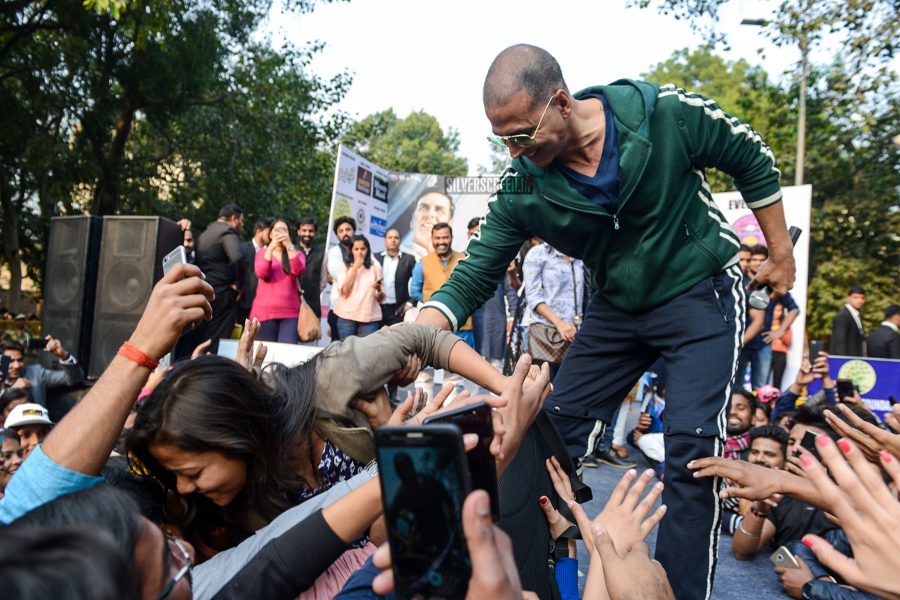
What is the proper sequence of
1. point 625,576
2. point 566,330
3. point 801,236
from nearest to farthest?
point 625,576, point 566,330, point 801,236

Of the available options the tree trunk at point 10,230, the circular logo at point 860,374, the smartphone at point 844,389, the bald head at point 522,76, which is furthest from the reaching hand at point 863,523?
the tree trunk at point 10,230

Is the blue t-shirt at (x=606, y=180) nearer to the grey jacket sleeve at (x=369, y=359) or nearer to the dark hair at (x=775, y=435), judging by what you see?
the grey jacket sleeve at (x=369, y=359)

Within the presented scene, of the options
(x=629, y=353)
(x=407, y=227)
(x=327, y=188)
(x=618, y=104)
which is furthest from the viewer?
(x=327, y=188)

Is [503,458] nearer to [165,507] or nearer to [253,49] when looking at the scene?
[165,507]

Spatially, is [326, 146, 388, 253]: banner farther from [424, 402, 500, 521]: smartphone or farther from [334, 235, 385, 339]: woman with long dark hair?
[424, 402, 500, 521]: smartphone

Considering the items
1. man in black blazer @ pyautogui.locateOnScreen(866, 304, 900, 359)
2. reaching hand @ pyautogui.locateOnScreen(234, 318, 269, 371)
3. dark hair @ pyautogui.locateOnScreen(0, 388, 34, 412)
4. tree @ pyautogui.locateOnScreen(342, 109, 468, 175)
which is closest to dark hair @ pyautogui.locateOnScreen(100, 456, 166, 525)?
reaching hand @ pyautogui.locateOnScreen(234, 318, 269, 371)

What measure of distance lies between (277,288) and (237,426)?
5.39 metres

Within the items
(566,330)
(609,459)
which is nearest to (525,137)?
(566,330)

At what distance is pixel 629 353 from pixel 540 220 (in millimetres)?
585

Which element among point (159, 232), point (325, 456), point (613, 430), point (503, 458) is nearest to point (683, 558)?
point (503, 458)

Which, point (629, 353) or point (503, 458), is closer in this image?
point (503, 458)

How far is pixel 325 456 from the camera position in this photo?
7.66 feet

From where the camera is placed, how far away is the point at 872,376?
25.1 ft

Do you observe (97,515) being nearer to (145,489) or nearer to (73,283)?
(145,489)
